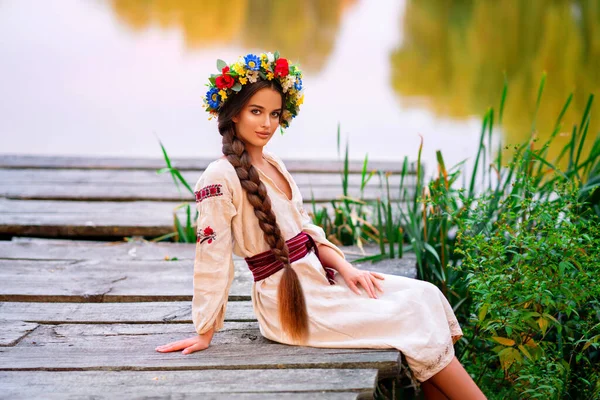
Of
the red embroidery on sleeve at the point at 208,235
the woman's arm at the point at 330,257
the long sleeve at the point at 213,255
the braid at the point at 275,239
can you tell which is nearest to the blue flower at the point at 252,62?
the braid at the point at 275,239

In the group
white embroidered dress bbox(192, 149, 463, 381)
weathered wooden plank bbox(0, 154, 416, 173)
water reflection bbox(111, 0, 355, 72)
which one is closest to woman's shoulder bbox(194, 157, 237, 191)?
white embroidered dress bbox(192, 149, 463, 381)

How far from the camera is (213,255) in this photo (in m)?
2.55

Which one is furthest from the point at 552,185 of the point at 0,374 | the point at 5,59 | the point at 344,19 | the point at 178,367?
the point at 344,19

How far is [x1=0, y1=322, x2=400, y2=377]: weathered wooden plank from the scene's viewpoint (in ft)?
7.95

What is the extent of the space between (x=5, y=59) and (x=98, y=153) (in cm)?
477

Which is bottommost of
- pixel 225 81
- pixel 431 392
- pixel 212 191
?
pixel 431 392

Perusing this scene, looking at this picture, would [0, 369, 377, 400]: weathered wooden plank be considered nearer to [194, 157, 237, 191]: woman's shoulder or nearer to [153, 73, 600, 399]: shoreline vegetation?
[153, 73, 600, 399]: shoreline vegetation

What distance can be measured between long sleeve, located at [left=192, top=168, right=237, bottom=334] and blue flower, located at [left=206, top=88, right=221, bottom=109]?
0.25 m

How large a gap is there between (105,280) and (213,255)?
3.30 ft

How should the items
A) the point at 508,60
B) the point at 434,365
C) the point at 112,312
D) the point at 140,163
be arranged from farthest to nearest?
the point at 508,60 < the point at 140,163 < the point at 112,312 < the point at 434,365

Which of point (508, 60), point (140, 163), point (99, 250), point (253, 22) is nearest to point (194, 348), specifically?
point (99, 250)

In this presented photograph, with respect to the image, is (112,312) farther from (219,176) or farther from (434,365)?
(434,365)

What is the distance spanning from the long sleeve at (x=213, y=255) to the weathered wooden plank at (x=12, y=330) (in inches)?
24.8

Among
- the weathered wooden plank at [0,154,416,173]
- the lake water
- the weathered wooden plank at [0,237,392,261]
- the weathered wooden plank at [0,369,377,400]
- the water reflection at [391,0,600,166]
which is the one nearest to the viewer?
the weathered wooden plank at [0,369,377,400]
